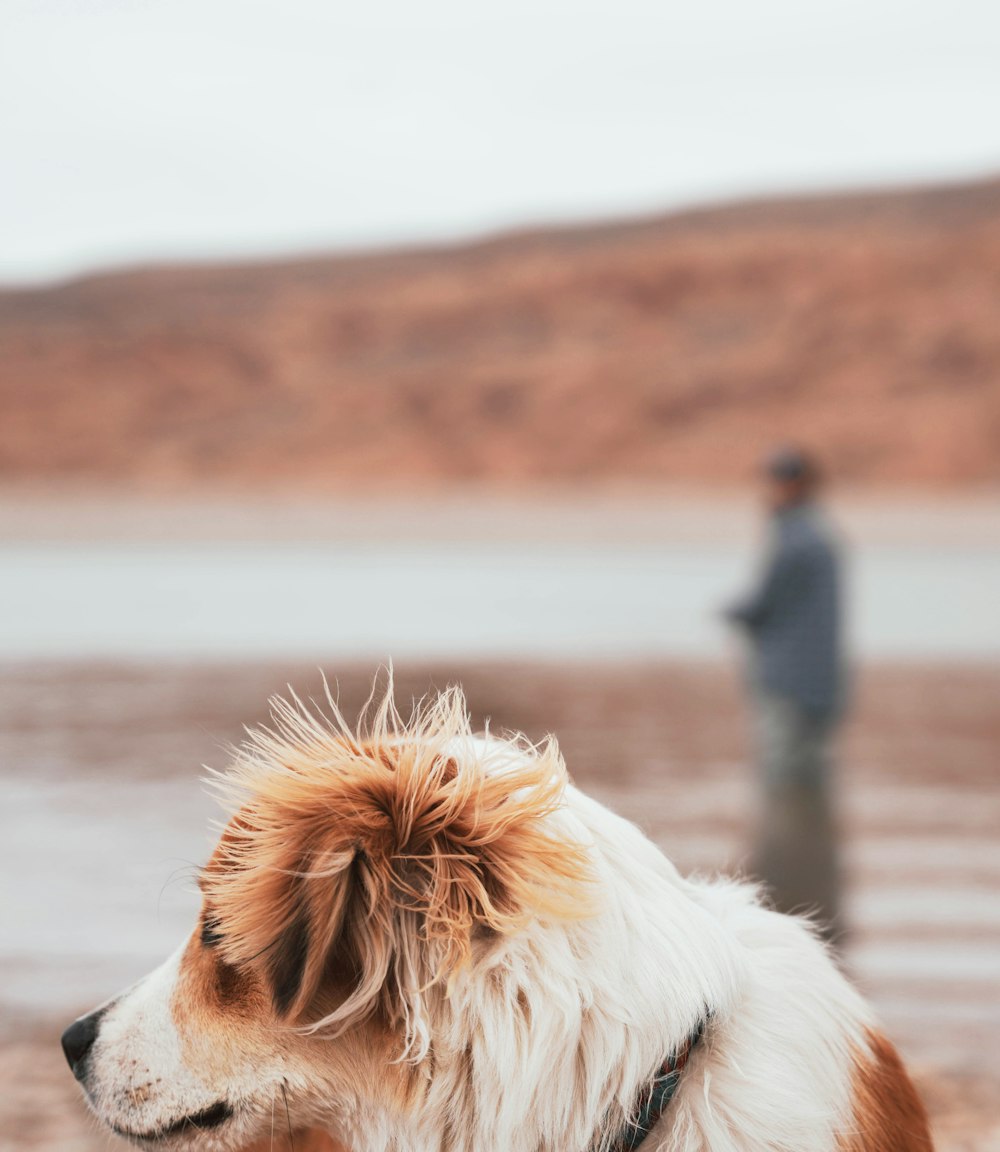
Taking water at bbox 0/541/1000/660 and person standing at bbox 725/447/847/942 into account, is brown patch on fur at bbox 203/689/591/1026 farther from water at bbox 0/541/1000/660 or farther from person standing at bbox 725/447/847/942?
water at bbox 0/541/1000/660

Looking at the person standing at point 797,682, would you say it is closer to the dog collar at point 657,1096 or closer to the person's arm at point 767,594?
the person's arm at point 767,594

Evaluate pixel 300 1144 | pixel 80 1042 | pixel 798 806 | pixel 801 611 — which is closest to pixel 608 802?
pixel 798 806

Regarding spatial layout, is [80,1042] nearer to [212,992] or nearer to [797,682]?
[212,992]

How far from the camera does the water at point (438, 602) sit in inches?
719

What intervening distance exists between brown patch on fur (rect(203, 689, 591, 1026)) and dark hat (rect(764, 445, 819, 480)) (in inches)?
172

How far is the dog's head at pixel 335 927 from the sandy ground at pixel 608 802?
100 centimetres

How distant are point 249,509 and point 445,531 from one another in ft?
44.6

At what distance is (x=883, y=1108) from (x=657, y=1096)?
1.45 feet

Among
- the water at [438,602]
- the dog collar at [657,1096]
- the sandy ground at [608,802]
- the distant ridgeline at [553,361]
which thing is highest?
the distant ridgeline at [553,361]

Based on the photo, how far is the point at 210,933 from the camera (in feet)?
6.61

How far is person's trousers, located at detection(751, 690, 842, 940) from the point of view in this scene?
247 inches

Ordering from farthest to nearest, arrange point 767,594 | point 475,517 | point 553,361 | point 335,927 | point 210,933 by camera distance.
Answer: point 553,361
point 475,517
point 767,594
point 210,933
point 335,927

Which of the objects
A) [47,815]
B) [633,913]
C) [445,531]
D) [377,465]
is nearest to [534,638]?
[47,815]

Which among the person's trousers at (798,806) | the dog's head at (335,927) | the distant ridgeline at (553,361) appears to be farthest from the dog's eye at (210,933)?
the distant ridgeline at (553,361)
